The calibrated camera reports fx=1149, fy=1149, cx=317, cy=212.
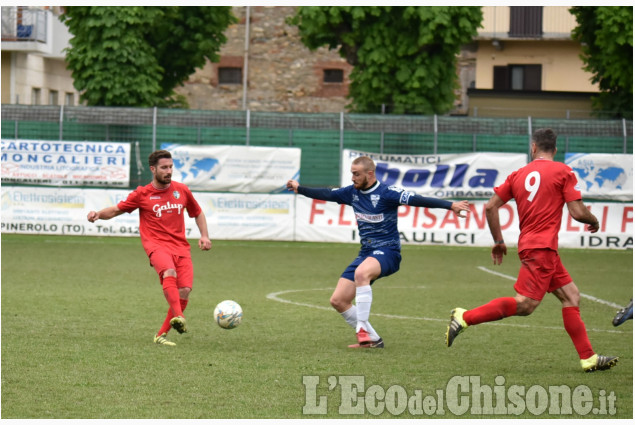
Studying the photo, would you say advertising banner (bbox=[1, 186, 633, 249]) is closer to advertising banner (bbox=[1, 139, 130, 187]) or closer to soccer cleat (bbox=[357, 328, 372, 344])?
advertising banner (bbox=[1, 139, 130, 187])

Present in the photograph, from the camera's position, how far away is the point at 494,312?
898 centimetres

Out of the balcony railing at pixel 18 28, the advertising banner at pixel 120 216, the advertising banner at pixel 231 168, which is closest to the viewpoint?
the advertising banner at pixel 231 168

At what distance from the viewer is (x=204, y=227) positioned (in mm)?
11141

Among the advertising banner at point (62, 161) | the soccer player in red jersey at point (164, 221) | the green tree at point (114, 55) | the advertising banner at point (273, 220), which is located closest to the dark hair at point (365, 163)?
the soccer player in red jersey at point (164, 221)

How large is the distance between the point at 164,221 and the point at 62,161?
53.4 ft

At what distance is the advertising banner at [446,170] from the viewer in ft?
85.5

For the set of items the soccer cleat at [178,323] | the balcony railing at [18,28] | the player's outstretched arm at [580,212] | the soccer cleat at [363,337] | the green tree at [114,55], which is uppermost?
the balcony railing at [18,28]

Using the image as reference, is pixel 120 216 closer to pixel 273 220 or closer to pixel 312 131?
pixel 273 220

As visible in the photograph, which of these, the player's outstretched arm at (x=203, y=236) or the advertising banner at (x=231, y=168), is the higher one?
the advertising banner at (x=231, y=168)

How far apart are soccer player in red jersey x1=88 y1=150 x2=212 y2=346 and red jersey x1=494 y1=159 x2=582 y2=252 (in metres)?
3.14

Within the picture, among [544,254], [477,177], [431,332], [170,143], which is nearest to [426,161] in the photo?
[477,177]

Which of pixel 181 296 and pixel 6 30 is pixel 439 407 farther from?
pixel 6 30

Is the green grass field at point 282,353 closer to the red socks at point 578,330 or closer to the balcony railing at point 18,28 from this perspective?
the red socks at point 578,330
